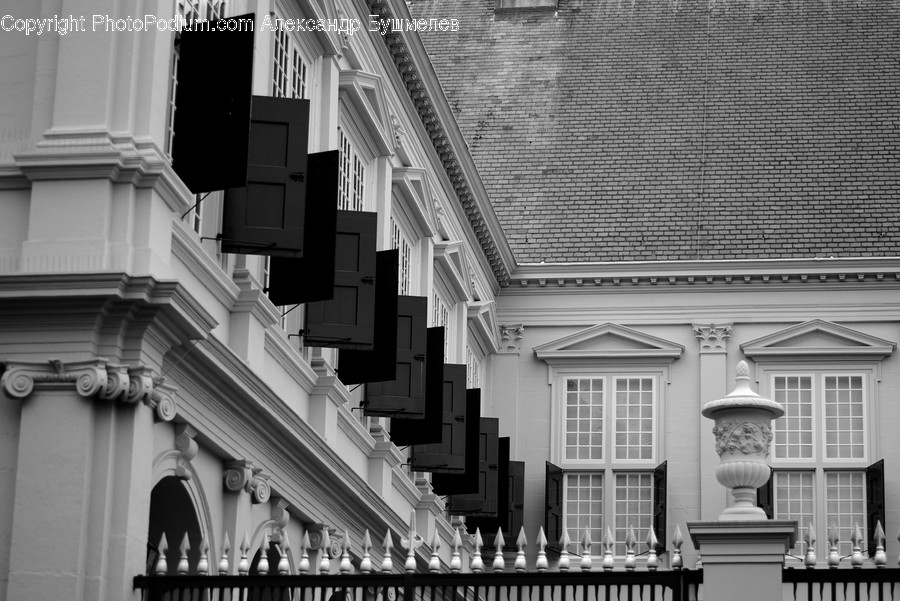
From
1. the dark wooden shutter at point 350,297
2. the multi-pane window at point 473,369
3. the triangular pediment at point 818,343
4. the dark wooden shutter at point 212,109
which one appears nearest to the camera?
the dark wooden shutter at point 212,109

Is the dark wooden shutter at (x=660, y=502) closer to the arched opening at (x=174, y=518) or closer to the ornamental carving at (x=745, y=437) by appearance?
the arched opening at (x=174, y=518)

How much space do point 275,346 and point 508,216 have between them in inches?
622

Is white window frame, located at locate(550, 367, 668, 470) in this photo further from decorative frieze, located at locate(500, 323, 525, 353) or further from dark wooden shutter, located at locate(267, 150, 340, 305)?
dark wooden shutter, located at locate(267, 150, 340, 305)

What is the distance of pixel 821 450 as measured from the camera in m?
28.8

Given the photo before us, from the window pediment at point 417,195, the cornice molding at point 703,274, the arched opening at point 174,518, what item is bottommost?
the arched opening at point 174,518

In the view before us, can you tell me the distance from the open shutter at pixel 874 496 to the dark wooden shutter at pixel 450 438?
29.3 ft

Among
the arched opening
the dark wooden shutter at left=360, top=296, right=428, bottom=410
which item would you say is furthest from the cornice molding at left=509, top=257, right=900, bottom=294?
the arched opening

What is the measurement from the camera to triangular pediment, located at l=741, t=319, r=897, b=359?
2878 cm

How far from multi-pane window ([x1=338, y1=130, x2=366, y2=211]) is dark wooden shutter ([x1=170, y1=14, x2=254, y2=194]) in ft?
17.2

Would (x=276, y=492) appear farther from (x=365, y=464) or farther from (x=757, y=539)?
(x=757, y=539)

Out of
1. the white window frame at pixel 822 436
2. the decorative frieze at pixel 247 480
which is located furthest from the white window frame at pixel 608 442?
the decorative frieze at pixel 247 480

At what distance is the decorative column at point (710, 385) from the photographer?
28.5 meters

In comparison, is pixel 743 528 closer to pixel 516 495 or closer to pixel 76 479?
pixel 76 479

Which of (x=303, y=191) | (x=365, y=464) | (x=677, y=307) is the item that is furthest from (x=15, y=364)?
(x=677, y=307)
